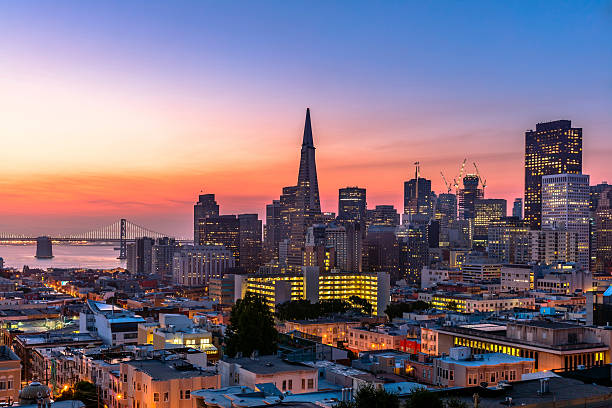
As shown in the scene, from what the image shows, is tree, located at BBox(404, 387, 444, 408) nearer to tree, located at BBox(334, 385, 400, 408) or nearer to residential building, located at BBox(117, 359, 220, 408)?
tree, located at BBox(334, 385, 400, 408)

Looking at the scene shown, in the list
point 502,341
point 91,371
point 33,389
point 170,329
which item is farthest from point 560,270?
point 33,389

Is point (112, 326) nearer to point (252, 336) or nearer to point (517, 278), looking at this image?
point (252, 336)

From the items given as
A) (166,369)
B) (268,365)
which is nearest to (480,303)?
(268,365)

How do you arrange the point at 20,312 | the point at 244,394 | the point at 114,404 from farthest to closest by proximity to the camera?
the point at 20,312 → the point at 114,404 → the point at 244,394

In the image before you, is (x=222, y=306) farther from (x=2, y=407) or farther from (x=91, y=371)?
(x=2, y=407)

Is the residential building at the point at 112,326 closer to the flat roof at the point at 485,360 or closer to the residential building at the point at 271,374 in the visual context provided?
the residential building at the point at 271,374

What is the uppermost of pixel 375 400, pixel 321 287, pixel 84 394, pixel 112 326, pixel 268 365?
pixel 375 400

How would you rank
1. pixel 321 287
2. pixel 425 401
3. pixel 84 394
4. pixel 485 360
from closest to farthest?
pixel 425 401 → pixel 84 394 → pixel 485 360 → pixel 321 287

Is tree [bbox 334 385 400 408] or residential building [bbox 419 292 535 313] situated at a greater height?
tree [bbox 334 385 400 408]

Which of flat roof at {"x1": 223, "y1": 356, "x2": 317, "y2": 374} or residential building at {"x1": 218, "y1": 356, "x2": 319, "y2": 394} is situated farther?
flat roof at {"x1": 223, "y1": 356, "x2": 317, "y2": 374}

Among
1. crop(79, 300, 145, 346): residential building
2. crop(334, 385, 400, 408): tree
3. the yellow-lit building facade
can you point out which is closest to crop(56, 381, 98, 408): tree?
crop(334, 385, 400, 408): tree

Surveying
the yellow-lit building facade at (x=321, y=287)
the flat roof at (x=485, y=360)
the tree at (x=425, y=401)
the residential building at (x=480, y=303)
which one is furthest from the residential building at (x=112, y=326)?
the residential building at (x=480, y=303)
